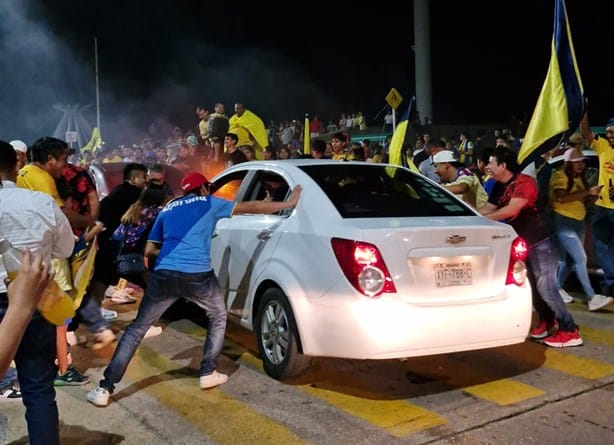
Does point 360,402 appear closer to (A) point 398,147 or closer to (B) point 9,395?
(B) point 9,395

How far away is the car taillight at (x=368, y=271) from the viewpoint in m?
4.35

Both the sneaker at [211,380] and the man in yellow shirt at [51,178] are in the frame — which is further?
the man in yellow shirt at [51,178]

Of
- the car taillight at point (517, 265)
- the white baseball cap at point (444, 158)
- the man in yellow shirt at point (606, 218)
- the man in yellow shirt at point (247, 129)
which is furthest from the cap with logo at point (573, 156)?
the man in yellow shirt at point (247, 129)

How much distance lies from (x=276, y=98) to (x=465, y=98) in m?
12.0

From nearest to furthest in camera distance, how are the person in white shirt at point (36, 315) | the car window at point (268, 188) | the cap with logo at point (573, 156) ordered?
the person in white shirt at point (36, 315) → the car window at point (268, 188) → the cap with logo at point (573, 156)

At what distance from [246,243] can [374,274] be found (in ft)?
4.76

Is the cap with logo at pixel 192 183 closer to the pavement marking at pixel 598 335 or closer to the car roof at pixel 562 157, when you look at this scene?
the pavement marking at pixel 598 335

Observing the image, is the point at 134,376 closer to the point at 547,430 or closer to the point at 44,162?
the point at 44,162

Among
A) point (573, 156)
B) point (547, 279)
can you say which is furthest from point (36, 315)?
point (573, 156)

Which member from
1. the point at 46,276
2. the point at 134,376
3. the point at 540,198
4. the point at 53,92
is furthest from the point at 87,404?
the point at 53,92

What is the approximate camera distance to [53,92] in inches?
1640

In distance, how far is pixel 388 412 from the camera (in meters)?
4.45

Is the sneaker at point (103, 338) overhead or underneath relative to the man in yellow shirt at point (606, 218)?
underneath

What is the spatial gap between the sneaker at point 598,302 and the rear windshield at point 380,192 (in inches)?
101
